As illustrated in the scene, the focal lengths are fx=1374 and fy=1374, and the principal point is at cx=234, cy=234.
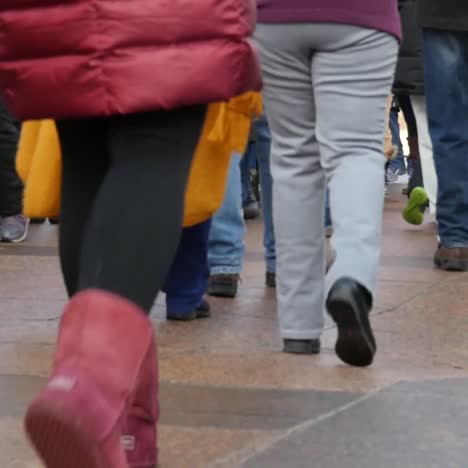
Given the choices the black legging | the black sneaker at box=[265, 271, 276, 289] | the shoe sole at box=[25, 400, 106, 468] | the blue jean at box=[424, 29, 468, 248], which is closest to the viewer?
the shoe sole at box=[25, 400, 106, 468]

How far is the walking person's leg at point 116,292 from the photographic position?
2180 mm

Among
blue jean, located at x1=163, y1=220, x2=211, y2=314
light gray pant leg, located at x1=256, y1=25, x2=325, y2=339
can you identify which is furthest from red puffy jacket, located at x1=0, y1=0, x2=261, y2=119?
blue jean, located at x1=163, y1=220, x2=211, y2=314

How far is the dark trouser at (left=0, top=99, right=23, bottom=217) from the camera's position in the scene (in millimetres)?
7977

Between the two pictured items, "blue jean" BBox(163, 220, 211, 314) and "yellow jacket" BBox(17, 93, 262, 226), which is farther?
"blue jean" BBox(163, 220, 211, 314)

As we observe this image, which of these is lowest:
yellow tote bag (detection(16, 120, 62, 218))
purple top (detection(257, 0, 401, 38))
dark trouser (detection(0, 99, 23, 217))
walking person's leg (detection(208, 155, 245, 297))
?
dark trouser (detection(0, 99, 23, 217))

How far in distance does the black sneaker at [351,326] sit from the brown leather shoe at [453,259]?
2.73 m

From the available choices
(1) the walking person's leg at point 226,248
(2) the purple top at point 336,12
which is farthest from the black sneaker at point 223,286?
(2) the purple top at point 336,12

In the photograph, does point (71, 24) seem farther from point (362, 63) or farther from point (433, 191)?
point (433, 191)

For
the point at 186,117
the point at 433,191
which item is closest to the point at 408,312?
the point at 186,117

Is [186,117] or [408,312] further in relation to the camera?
[408,312]

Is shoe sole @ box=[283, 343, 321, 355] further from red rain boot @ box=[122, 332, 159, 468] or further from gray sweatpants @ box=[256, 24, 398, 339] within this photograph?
red rain boot @ box=[122, 332, 159, 468]

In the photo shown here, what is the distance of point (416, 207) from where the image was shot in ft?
28.6

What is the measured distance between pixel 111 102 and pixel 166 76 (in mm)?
110

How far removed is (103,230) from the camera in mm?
2426
